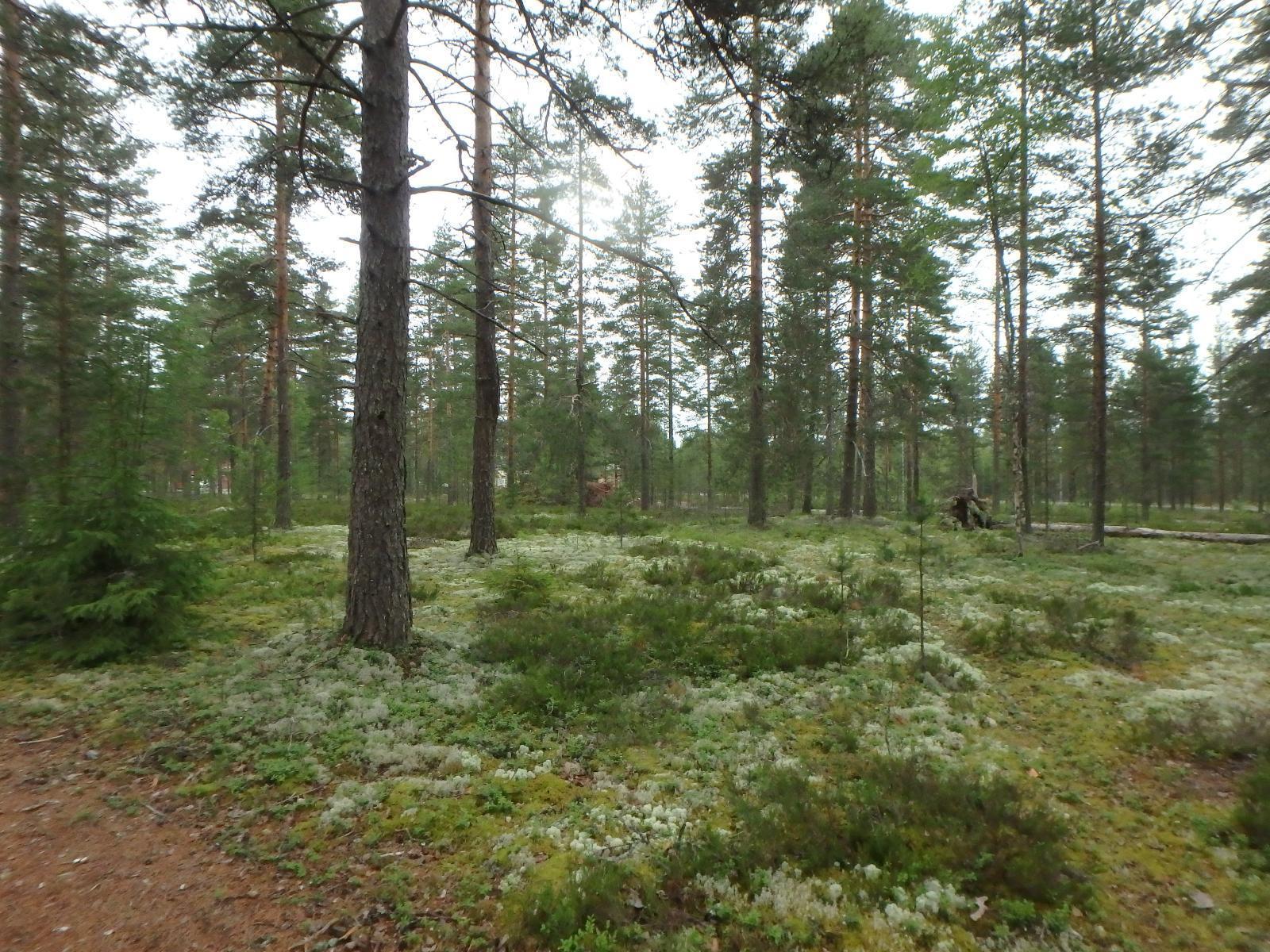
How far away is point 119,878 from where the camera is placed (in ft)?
10.4

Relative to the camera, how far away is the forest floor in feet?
9.58

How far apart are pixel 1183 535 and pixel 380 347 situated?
76.5 ft

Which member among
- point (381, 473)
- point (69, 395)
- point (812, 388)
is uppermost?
point (812, 388)

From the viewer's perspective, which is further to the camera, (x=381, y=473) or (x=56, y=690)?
(x=381, y=473)

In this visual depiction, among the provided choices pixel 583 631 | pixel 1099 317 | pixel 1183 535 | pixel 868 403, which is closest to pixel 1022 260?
pixel 1099 317

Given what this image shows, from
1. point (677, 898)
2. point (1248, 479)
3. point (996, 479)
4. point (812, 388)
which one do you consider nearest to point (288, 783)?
point (677, 898)

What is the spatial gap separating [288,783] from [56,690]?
3199 millimetres

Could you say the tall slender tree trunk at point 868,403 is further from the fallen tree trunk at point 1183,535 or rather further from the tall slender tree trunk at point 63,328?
the tall slender tree trunk at point 63,328

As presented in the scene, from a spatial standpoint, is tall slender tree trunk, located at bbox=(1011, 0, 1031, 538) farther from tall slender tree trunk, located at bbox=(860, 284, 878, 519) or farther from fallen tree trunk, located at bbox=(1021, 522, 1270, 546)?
fallen tree trunk, located at bbox=(1021, 522, 1270, 546)

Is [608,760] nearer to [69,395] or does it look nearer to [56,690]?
[56,690]

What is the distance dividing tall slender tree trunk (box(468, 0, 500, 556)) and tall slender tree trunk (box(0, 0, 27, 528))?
678cm

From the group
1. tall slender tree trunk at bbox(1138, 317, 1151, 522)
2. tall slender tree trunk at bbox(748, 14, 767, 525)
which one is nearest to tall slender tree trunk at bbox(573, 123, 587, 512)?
tall slender tree trunk at bbox(748, 14, 767, 525)

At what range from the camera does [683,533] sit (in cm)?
A: 1689

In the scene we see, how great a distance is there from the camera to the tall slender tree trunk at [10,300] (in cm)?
919
